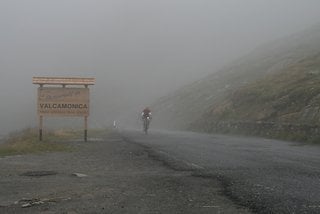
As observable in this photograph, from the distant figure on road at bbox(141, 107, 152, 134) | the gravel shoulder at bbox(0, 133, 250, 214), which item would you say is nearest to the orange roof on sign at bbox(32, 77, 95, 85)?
the gravel shoulder at bbox(0, 133, 250, 214)

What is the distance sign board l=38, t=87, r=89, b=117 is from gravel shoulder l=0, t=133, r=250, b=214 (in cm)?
982

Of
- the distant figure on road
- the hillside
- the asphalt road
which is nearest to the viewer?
the asphalt road

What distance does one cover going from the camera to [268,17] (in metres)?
193

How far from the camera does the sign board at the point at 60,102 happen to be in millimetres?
25359

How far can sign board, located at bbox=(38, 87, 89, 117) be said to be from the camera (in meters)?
25.4

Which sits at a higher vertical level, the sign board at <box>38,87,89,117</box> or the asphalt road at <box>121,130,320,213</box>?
the sign board at <box>38,87,89,117</box>

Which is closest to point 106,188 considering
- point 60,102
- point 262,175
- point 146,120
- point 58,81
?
point 262,175

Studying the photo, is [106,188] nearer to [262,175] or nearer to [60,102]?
[262,175]

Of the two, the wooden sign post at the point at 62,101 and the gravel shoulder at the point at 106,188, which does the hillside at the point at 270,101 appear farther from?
the gravel shoulder at the point at 106,188

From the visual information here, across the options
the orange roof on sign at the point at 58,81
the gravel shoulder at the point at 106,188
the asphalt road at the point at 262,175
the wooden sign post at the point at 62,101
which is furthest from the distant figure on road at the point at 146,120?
the gravel shoulder at the point at 106,188

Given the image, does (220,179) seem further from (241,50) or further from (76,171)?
(241,50)

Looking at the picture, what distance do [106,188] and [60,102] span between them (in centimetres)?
1590

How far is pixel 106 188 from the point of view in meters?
10.1

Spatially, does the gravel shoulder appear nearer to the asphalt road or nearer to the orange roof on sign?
the asphalt road
